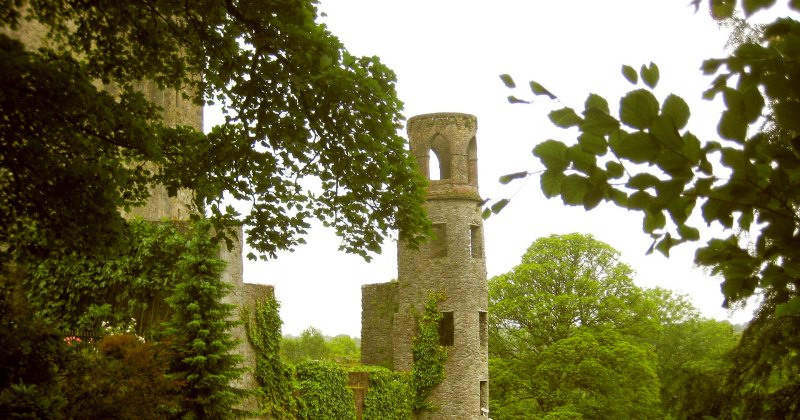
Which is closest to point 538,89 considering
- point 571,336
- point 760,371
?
point 760,371

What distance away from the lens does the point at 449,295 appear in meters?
25.4

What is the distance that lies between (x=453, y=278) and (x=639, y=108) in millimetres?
23369

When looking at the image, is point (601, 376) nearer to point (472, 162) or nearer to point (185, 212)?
point (472, 162)

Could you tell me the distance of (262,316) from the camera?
16.5 meters

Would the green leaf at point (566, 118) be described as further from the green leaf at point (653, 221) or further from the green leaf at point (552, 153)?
the green leaf at point (653, 221)

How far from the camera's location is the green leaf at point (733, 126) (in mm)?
2184

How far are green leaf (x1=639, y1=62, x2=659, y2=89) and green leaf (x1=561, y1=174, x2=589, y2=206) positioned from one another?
1.26 feet

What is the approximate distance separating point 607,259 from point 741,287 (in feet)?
106

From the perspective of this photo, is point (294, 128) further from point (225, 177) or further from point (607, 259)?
point (607, 259)

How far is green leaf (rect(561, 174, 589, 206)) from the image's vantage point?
2.52m

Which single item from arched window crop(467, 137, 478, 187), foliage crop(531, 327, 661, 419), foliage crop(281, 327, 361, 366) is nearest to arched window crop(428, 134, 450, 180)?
arched window crop(467, 137, 478, 187)

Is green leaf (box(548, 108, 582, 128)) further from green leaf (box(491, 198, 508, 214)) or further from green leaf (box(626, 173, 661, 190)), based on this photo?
green leaf (box(491, 198, 508, 214))

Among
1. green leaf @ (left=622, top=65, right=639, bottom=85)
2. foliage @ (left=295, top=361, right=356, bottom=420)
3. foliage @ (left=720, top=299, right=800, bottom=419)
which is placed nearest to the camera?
green leaf @ (left=622, top=65, right=639, bottom=85)

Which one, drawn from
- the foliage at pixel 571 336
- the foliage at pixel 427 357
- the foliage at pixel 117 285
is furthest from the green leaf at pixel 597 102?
the foliage at pixel 571 336
